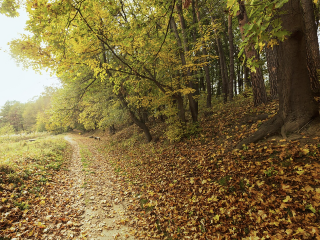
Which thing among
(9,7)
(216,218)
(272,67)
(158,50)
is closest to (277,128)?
(216,218)

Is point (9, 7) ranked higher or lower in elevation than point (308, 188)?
higher

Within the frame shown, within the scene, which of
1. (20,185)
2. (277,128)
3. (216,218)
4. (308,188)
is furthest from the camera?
(20,185)

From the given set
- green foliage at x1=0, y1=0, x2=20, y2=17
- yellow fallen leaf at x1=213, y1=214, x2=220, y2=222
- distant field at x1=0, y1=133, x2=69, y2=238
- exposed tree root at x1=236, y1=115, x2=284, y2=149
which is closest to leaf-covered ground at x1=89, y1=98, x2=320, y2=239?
yellow fallen leaf at x1=213, y1=214, x2=220, y2=222

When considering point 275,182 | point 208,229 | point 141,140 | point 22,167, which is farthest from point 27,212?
point 141,140

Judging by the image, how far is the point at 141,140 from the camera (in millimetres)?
13172

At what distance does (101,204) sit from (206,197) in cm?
369

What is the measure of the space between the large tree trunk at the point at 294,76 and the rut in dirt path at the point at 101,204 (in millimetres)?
5354

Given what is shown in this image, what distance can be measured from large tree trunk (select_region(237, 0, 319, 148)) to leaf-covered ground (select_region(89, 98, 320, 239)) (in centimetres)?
32

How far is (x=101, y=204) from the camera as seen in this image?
569cm

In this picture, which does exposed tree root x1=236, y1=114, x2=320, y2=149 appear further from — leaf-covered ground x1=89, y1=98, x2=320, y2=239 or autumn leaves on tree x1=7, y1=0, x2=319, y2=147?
leaf-covered ground x1=89, y1=98, x2=320, y2=239

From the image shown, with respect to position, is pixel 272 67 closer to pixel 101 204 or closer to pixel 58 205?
Result: pixel 101 204

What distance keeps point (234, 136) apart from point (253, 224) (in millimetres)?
3737

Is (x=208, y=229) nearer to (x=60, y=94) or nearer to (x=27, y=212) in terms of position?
(x=27, y=212)

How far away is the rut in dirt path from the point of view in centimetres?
435
